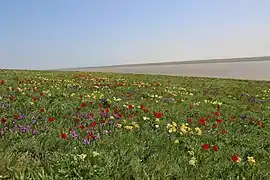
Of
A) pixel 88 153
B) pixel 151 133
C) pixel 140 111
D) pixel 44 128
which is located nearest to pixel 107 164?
pixel 88 153

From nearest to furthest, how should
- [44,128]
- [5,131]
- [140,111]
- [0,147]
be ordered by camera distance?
1. [0,147]
2. [5,131]
3. [44,128]
4. [140,111]

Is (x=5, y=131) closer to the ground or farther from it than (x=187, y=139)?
farther from it

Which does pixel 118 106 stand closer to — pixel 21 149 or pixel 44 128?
pixel 44 128

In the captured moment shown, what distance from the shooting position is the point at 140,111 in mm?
10102

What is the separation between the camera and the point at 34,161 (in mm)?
4832

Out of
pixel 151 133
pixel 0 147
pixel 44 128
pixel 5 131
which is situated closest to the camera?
pixel 0 147

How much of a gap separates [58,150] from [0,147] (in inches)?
37.9

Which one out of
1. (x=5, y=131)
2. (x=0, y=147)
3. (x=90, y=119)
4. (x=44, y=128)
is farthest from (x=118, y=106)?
(x=0, y=147)

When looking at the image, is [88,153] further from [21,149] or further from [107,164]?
[21,149]

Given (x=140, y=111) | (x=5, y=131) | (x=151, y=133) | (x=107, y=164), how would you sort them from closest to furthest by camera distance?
1. (x=107, y=164)
2. (x=5, y=131)
3. (x=151, y=133)
4. (x=140, y=111)

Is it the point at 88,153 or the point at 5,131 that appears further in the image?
the point at 5,131

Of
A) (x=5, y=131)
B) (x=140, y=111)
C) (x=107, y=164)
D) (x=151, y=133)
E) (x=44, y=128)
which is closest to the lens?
(x=107, y=164)

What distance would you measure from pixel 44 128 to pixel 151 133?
2.54 meters

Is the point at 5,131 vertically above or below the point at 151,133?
above
